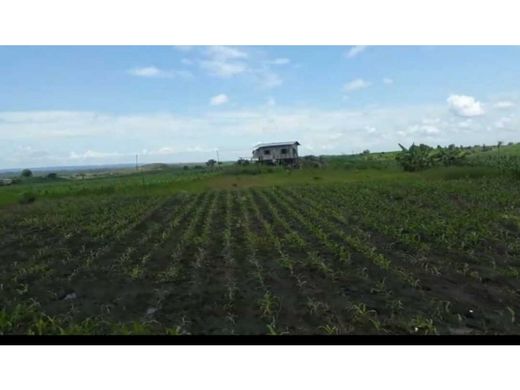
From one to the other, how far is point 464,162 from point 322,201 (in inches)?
593

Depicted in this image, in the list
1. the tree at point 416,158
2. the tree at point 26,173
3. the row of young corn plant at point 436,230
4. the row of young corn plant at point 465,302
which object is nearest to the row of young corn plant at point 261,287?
the row of young corn plant at point 465,302

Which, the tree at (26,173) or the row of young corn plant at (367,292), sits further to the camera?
the tree at (26,173)

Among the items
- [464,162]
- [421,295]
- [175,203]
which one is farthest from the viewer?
[464,162]

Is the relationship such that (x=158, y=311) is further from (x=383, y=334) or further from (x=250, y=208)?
(x=250, y=208)

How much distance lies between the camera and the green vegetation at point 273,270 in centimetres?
398

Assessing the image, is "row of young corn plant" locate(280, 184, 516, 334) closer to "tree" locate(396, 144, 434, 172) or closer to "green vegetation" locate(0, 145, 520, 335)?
"green vegetation" locate(0, 145, 520, 335)

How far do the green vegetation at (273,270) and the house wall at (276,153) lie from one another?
67.7 ft

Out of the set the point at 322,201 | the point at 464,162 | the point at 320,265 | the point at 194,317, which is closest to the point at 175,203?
the point at 322,201

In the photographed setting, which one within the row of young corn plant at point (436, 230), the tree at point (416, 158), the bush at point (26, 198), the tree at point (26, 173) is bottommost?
the bush at point (26, 198)

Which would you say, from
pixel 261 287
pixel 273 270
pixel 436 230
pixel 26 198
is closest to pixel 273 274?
pixel 273 270

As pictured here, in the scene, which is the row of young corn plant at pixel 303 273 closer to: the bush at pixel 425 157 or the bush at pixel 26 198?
the bush at pixel 26 198

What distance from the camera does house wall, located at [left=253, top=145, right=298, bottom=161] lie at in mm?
32375

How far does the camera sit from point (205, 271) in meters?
5.76

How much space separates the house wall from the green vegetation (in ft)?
67.7
